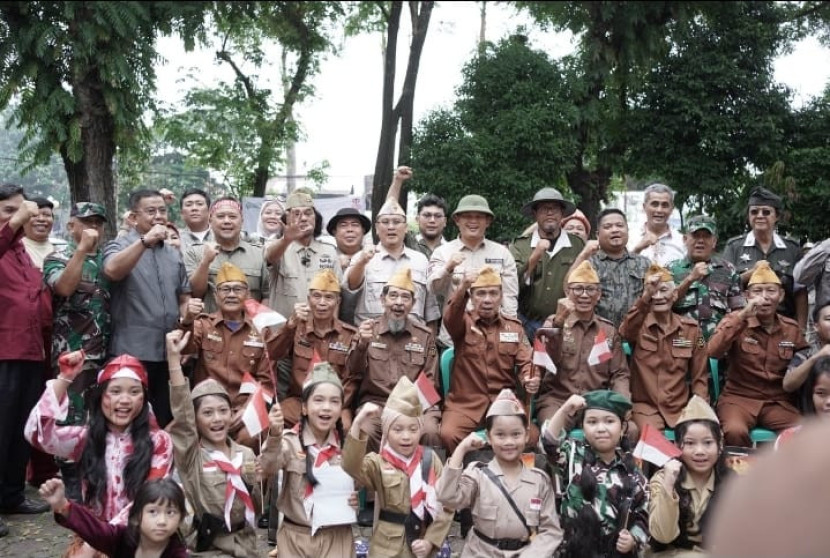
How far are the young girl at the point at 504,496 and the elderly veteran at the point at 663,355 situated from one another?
1.29 metres

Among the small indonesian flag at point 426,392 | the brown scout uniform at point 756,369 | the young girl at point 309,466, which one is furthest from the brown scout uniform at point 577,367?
the young girl at point 309,466

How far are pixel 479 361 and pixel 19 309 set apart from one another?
2.73 meters

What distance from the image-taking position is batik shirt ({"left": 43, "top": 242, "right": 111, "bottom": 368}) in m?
4.90

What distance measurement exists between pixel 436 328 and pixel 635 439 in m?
1.63

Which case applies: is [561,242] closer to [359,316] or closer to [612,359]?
[612,359]

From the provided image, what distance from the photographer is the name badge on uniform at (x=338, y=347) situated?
516cm

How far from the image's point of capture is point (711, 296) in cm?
549

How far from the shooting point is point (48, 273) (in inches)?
195

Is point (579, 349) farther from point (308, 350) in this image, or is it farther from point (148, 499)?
point (148, 499)

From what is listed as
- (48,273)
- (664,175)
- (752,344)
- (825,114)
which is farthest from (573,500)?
(664,175)

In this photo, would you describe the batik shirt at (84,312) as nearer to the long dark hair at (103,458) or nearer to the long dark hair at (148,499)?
the long dark hair at (103,458)

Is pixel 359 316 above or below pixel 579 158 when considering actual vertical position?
below

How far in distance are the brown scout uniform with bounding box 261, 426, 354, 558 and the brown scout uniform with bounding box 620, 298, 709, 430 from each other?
81.9 inches

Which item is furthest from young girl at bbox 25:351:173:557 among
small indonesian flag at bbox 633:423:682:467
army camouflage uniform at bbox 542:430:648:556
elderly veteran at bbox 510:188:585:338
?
elderly veteran at bbox 510:188:585:338
